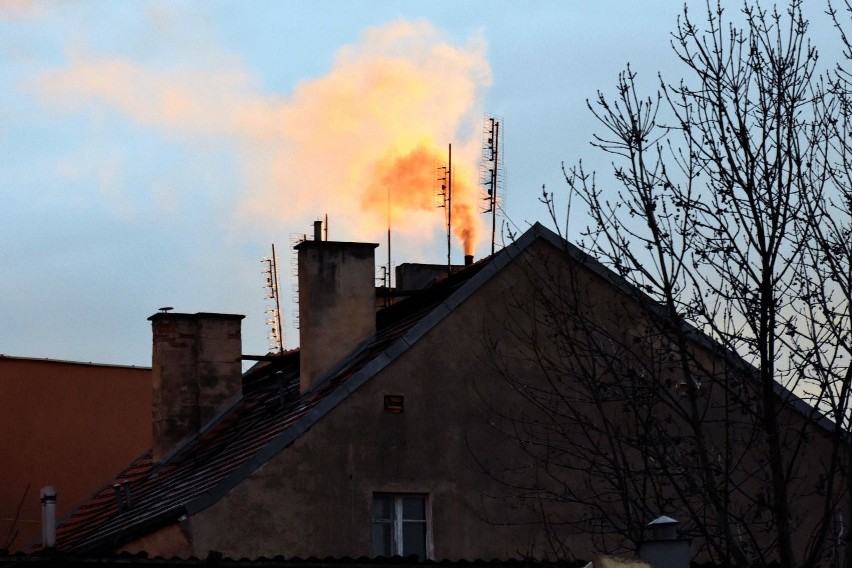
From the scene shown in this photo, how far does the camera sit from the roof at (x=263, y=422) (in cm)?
1970

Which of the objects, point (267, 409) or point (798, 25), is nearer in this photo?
point (798, 25)

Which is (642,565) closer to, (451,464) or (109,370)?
(451,464)

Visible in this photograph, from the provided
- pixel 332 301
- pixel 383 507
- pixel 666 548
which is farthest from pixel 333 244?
pixel 666 548

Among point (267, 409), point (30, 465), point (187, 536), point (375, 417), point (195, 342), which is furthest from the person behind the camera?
point (30, 465)

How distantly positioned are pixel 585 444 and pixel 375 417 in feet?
8.70

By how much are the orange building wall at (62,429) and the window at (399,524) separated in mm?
12296

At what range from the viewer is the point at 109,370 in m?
32.5

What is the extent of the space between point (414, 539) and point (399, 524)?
0.25 m

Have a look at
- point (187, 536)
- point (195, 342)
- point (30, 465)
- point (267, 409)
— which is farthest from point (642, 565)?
point (30, 465)

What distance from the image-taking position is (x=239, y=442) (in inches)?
858

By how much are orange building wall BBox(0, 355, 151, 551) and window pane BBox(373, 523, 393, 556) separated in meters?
12.3

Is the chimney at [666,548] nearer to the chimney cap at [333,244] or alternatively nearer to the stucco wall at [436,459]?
the stucco wall at [436,459]

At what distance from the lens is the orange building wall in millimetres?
31156

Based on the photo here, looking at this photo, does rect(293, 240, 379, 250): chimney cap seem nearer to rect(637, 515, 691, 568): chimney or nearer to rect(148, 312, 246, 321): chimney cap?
rect(148, 312, 246, 321): chimney cap
